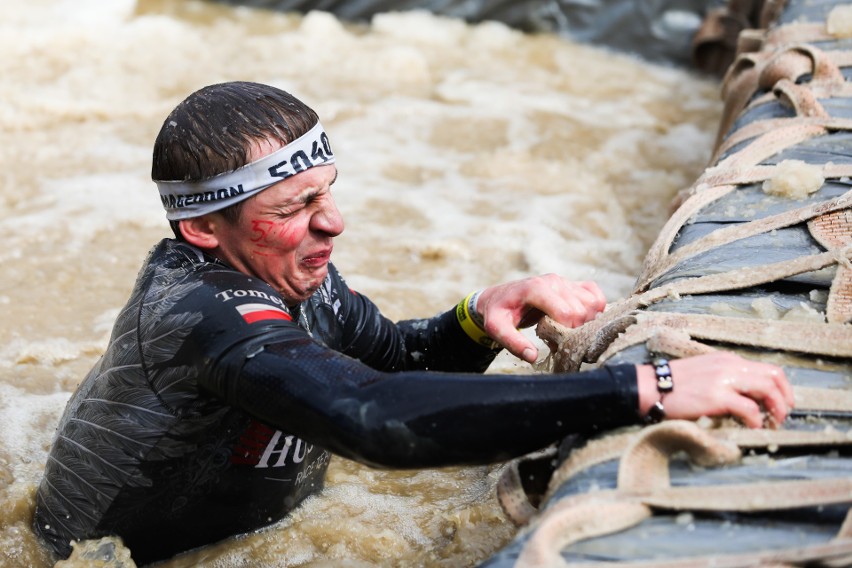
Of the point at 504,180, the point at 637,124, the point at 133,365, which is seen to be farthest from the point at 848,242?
the point at 637,124

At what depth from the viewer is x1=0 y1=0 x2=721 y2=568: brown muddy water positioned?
107 inches

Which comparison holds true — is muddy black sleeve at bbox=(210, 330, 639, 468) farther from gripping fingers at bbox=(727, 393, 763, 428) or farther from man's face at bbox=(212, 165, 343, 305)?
man's face at bbox=(212, 165, 343, 305)

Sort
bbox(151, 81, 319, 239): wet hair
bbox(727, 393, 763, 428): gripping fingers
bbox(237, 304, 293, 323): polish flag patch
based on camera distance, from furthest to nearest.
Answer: bbox(151, 81, 319, 239): wet hair
bbox(237, 304, 293, 323): polish flag patch
bbox(727, 393, 763, 428): gripping fingers

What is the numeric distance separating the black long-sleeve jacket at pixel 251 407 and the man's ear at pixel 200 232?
0.03m

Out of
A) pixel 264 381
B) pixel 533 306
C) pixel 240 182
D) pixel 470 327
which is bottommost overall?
pixel 470 327

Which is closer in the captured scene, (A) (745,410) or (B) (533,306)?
(A) (745,410)

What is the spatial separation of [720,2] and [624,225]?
3.50 meters

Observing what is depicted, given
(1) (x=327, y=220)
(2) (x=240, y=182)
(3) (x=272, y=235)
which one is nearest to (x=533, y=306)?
(1) (x=327, y=220)

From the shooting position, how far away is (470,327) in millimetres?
2742

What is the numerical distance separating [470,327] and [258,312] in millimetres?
876

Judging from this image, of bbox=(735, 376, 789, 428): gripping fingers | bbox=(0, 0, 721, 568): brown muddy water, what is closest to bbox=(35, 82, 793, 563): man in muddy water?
bbox=(735, 376, 789, 428): gripping fingers

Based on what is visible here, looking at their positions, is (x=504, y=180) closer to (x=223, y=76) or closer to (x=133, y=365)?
(x=223, y=76)

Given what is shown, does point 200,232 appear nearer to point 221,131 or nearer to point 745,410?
point 221,131

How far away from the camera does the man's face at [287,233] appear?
222 centimetres
